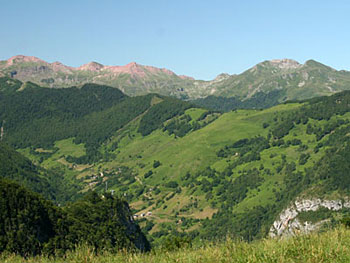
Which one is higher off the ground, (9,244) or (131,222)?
(9,244)

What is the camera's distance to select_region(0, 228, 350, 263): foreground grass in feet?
39.2

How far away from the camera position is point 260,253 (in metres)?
12.4

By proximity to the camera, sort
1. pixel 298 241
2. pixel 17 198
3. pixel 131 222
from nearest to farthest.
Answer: pixel 298 241
pixel 17 198
pixel 131 222

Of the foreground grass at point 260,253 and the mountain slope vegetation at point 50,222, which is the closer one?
the foreground grass at point 260,253

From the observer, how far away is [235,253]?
42.1ft

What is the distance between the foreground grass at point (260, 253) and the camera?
11953mm

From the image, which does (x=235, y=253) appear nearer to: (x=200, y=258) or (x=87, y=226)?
(x=200, y=258)

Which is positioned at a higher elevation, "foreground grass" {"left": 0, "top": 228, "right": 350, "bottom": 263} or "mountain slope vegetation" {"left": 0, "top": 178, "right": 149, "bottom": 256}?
"foreground grass" {"left": 0, "top": 228, "right": 350, "bottom": 263}

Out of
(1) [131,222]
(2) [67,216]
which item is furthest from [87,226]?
(1) [131,222]

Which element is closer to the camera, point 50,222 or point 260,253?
point 260,253

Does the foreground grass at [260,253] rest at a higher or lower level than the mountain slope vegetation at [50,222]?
higher

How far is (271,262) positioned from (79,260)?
572 cm

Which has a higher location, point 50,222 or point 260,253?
point 260,253

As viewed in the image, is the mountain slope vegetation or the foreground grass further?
the mountain slope vegetation
